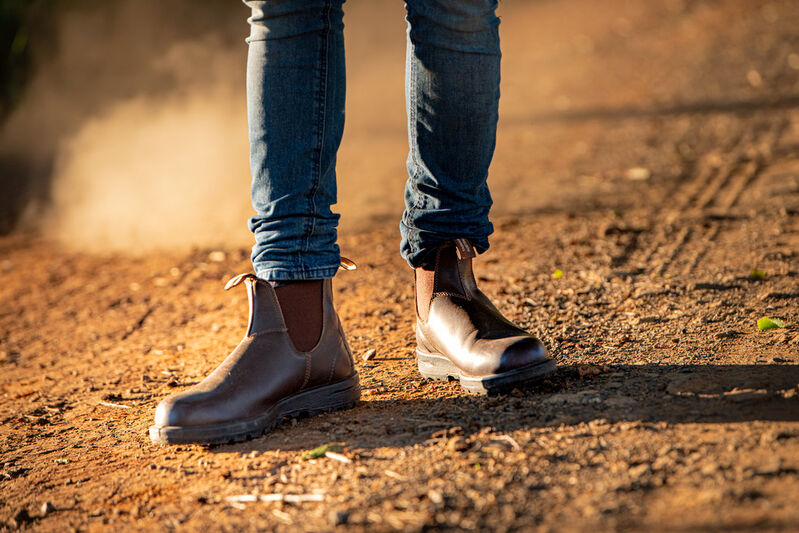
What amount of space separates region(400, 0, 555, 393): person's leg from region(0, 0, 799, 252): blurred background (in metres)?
1.76

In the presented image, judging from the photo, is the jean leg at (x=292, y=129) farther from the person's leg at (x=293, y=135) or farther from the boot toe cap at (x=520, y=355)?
the boot toe cap at (x=520, y=355)

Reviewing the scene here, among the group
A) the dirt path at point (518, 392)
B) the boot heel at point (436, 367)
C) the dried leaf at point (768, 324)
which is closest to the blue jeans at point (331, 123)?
the boot heel at point (436, 367)

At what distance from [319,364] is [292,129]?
1.63ft

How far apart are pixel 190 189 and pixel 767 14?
6.67 metres

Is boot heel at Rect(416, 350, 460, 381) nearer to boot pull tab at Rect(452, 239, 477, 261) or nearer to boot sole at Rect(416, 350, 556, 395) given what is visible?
boot sole at Rect(416, 350, 556, 395)

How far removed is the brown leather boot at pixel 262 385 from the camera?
1.55 m

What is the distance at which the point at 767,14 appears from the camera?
8289 millimetres

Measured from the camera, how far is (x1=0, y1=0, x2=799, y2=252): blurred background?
4055 millimetres

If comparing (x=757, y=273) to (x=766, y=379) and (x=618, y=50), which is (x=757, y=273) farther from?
(x=618, y=50)

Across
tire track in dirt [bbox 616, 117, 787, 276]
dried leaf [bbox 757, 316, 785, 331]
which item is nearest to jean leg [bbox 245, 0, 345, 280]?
dried leaf [bbox 757, 316, 785, 331]

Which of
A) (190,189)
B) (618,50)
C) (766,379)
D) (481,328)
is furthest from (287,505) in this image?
(618,50)

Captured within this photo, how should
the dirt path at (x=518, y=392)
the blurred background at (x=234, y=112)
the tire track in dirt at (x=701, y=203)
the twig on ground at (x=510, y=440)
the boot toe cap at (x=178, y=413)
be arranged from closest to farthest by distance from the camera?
the dirt path at (x=518, y=392) < the twig on ground at (x=510, y=440) < the boot toe cap at (x=178, y=413) < the tire track in dirt at (x=701, y=203) < the blurred background at (x=234, y=112)

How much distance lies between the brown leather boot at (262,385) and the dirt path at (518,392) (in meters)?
0.05

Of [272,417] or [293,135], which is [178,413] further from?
[293,135]
